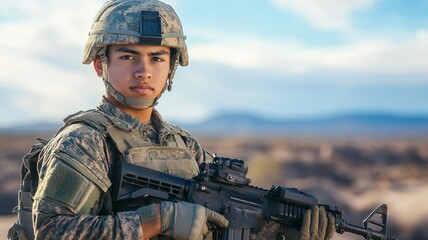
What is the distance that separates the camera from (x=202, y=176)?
5.79 meters

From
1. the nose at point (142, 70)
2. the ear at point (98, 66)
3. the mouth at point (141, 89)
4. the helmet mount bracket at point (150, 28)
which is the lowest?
the mouth at point (141, 89)

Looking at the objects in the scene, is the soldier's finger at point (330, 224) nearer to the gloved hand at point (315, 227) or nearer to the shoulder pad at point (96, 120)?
the gloved hand at point (315, 227)

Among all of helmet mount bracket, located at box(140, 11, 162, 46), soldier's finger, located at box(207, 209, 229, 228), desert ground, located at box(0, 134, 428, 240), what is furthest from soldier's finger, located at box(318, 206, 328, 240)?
desert ground, located at box(0, 134, 428, 240)

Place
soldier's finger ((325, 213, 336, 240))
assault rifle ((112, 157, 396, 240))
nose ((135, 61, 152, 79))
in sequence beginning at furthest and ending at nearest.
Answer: soldier's finger ((325, 213, 336, 240))
nose ((135, 61, 152, 79))
assault rifle ((112, 157, 396, 240))

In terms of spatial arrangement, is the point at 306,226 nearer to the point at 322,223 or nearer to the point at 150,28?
the point at 322,223

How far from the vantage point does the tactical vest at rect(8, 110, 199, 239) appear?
562 centimetres

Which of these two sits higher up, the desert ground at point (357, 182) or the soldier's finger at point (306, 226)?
the desert ground at point (357, 182)

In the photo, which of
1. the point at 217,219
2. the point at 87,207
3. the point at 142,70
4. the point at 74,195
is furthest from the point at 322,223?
the point at 74,195

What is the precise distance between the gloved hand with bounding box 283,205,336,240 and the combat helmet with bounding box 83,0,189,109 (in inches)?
48.1

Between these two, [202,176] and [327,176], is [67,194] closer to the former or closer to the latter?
[202,176]

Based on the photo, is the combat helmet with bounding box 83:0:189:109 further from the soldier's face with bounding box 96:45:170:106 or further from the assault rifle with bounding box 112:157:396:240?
the assault rifle with bounding box 112:157:396:240

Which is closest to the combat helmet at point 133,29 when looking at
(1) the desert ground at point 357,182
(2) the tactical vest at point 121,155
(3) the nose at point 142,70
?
(3) the nose at point 142,70

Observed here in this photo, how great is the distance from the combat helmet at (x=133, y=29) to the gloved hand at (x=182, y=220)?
87cm

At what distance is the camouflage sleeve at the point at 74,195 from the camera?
5168 mm
